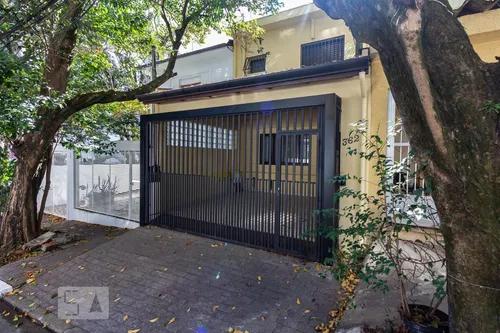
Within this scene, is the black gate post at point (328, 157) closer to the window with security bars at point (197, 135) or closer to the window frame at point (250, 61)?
the window with security bars at point (197, 135)

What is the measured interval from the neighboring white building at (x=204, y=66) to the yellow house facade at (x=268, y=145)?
19.3ft

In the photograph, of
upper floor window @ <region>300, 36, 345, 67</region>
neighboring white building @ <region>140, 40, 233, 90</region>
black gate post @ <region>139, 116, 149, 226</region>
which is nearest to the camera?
black gate post @ <region>139, 116, 149, 226</region>

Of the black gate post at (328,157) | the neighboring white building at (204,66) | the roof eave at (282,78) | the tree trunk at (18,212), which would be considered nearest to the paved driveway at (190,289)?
the black gate post at (328,157)

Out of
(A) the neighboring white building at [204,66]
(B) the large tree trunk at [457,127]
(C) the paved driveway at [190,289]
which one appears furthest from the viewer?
(A) the neighboring white building at [204,66]

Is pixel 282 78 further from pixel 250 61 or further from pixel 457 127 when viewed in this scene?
pixel 250 61

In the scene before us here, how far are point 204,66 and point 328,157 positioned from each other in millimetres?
10704

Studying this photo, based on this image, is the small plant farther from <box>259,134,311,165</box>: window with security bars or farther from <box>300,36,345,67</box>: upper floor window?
<box>300,36,345,67</box>: upper floor window

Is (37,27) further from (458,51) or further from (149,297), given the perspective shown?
(458,51)

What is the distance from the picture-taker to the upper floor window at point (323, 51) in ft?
36.4

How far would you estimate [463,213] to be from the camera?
203 centimetres

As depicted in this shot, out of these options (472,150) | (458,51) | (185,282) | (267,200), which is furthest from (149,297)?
(458,51)

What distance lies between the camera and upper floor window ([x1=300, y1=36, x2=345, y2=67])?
11.1 m

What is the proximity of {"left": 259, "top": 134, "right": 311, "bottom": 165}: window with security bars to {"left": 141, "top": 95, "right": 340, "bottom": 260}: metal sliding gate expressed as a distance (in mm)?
20

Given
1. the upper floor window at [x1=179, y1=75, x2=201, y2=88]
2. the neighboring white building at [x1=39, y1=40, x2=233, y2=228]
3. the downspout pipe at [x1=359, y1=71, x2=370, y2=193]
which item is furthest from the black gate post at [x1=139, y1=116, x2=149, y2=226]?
the upper floor window at [x1=179, y1=75, x2=201, y2=88]
